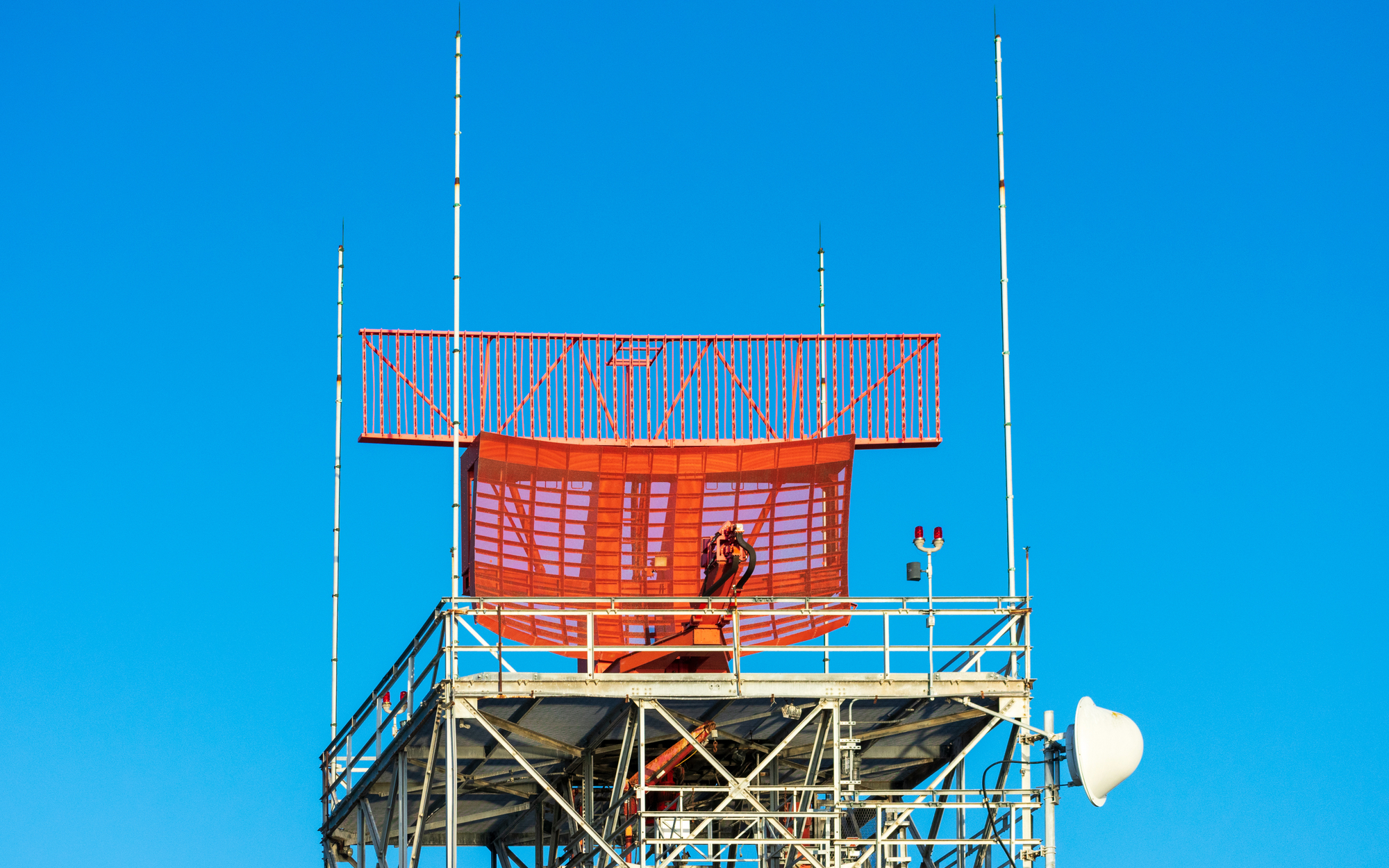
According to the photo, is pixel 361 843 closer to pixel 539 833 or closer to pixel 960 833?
pixel 539 833

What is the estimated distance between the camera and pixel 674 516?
120ft

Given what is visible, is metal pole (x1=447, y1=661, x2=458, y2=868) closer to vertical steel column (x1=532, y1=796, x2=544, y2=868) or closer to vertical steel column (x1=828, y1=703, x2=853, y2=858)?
vertical steel column (x1=828, y1=703, x2=853, y2=858)

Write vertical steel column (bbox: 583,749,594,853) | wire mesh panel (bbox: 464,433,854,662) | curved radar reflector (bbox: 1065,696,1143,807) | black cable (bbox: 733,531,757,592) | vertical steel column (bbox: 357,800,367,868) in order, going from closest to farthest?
curved radar reflector (bbox: 1065,696,1143,807), black cable (bbox: 733,531,757,592), vertical steel column (bbox: 583,749,594,853), wire mesh panel (bbox: 464,433,854,662), vertical steel column (bbox: 357,800,367,868)

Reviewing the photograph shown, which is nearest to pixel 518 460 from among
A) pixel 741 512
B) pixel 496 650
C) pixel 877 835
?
pixel 741 512

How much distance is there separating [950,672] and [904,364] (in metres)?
8.48

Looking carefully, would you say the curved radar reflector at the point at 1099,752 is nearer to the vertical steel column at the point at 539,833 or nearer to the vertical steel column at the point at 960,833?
the vertical steel column at the point at 960,833

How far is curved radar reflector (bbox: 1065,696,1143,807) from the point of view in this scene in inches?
1140

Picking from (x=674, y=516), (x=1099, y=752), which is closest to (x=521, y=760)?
(x=1099, y=752)

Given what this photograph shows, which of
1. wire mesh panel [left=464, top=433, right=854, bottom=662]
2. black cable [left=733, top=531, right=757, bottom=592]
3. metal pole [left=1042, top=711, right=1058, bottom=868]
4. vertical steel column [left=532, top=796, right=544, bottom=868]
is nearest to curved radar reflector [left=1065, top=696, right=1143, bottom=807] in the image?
metal pole [left=1042, top=711, right=1058, bottom=868]

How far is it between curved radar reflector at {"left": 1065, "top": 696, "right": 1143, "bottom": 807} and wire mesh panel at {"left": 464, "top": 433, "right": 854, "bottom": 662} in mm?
7078

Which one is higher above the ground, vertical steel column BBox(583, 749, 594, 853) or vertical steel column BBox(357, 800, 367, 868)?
vertical steel column BBox(583, 749, 594, 853)

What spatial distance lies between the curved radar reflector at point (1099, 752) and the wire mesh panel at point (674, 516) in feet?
23.2

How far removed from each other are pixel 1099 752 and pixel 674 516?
9.77m

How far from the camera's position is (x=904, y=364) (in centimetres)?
3794
